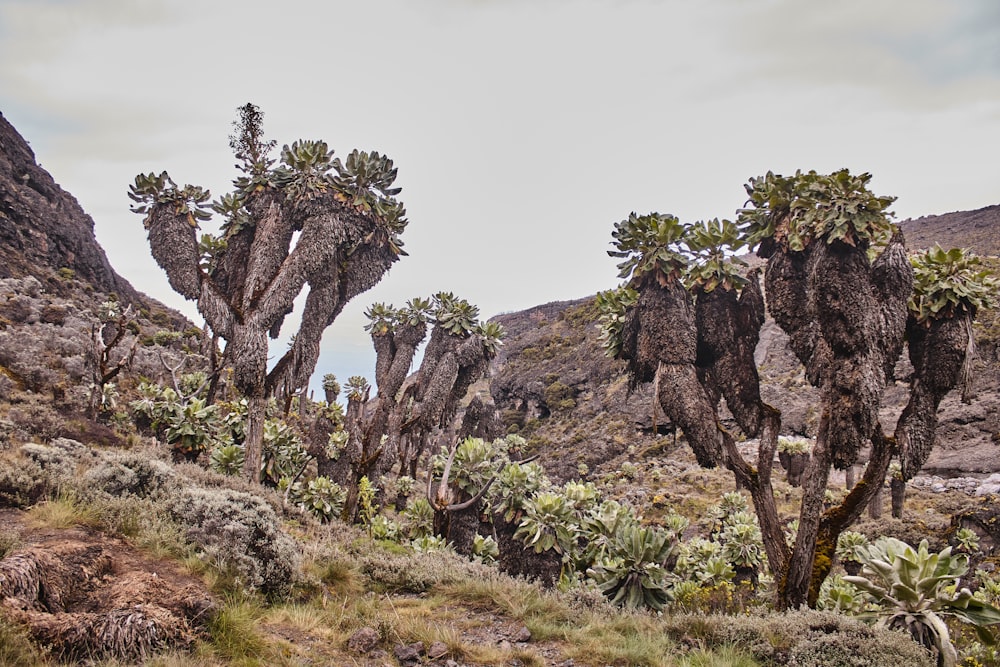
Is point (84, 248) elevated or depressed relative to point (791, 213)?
elevated

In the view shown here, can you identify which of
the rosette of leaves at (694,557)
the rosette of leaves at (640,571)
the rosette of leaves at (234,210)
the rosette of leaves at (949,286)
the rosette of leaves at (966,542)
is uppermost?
the rosette of leaves at (234,210)

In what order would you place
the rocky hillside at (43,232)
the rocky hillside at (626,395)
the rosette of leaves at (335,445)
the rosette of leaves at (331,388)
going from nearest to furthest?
1. the rosette of leaves at (335,445)
2. the rocky hillside at (626,395)
3. the rocky hillside at (43,232)
4. the rosette of leaves at (331,388)

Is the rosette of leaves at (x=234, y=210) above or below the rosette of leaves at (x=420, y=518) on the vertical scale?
above

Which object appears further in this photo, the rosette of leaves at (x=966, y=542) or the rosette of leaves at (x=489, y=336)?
the rosette of leaves at (x=489, y=336)

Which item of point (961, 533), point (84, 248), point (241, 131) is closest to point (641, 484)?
point (961, 533)

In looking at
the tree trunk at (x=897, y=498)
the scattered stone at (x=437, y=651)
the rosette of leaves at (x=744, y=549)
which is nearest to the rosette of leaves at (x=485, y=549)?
the rosette of leaves at (x=744, y=549)

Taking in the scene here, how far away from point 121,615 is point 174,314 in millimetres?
59434

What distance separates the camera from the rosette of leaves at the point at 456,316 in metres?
20.2

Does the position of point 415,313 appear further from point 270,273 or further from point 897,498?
point 897,498

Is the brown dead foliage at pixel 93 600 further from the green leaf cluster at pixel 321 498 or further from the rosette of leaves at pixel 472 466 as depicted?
the green leaf cluster at pixel 321 498

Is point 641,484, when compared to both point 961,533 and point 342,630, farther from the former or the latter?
point 342,630

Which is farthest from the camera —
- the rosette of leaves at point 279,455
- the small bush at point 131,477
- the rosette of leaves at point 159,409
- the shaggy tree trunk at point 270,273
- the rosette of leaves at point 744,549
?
the rosette of leaves at point 279,455

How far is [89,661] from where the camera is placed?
4.04 m

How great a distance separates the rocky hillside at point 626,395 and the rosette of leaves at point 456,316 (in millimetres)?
4660
